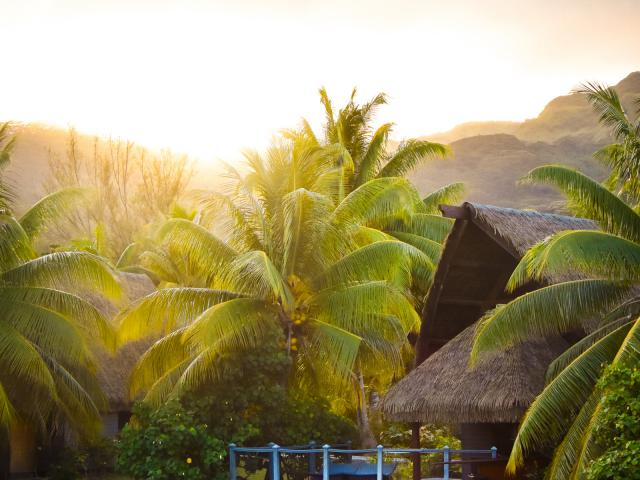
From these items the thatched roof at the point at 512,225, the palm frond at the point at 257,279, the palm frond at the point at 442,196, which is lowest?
the palm frond at the point at 257,279

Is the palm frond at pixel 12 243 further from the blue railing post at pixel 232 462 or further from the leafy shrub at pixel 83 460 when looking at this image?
the blue railing post at pixel 232 462

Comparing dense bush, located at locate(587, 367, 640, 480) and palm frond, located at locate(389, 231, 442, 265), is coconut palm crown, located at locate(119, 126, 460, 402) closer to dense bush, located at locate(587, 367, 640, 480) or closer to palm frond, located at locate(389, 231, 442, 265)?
palm frond, located at locate(389, 231, 442, 265)

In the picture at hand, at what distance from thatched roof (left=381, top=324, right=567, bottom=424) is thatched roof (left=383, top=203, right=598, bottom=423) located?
1 cm

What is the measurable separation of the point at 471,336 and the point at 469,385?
3.80ft

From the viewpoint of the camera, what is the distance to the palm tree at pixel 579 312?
10.3 m

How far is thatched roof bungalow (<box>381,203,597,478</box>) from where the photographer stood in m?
12.8

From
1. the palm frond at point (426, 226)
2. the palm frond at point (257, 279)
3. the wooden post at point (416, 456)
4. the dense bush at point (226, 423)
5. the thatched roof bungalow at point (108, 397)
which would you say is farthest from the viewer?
the palm frond at point (426, 226)

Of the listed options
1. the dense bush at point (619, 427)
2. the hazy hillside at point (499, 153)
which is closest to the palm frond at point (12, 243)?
the dense bush at point (619, 427)

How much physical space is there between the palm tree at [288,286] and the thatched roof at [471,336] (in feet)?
3.31

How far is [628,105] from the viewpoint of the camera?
8569 cm

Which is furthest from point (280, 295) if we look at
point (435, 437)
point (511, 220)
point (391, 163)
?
point (391, 163)

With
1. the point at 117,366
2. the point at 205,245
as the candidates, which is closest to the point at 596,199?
the point at 205,245

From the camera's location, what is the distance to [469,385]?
1316 cm

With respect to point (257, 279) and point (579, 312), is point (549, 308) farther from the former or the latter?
point (257, 279)
